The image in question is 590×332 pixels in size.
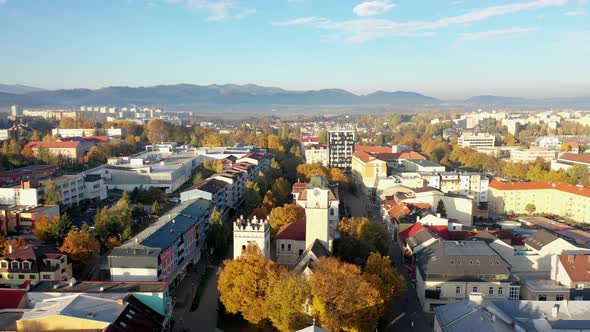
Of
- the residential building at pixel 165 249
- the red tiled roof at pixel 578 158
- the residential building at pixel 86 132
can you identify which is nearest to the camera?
the residential building at pixel 165 249

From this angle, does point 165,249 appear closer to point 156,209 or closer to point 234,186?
point 156,209

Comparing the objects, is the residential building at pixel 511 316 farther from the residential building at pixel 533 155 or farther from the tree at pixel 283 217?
the residential building at pixel 533 155

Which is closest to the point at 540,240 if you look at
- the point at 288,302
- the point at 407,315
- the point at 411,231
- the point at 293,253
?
the point at 411,231

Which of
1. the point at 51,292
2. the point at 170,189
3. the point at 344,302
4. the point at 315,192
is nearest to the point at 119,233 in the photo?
the point at 51,292

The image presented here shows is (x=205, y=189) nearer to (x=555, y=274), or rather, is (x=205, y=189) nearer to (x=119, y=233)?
(x=119, y=233)

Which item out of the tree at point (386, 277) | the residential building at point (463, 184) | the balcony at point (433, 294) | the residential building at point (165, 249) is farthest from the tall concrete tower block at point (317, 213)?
the residential building at point (463, 184)

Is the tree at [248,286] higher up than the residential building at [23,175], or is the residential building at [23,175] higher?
the residential building at [23,175]
